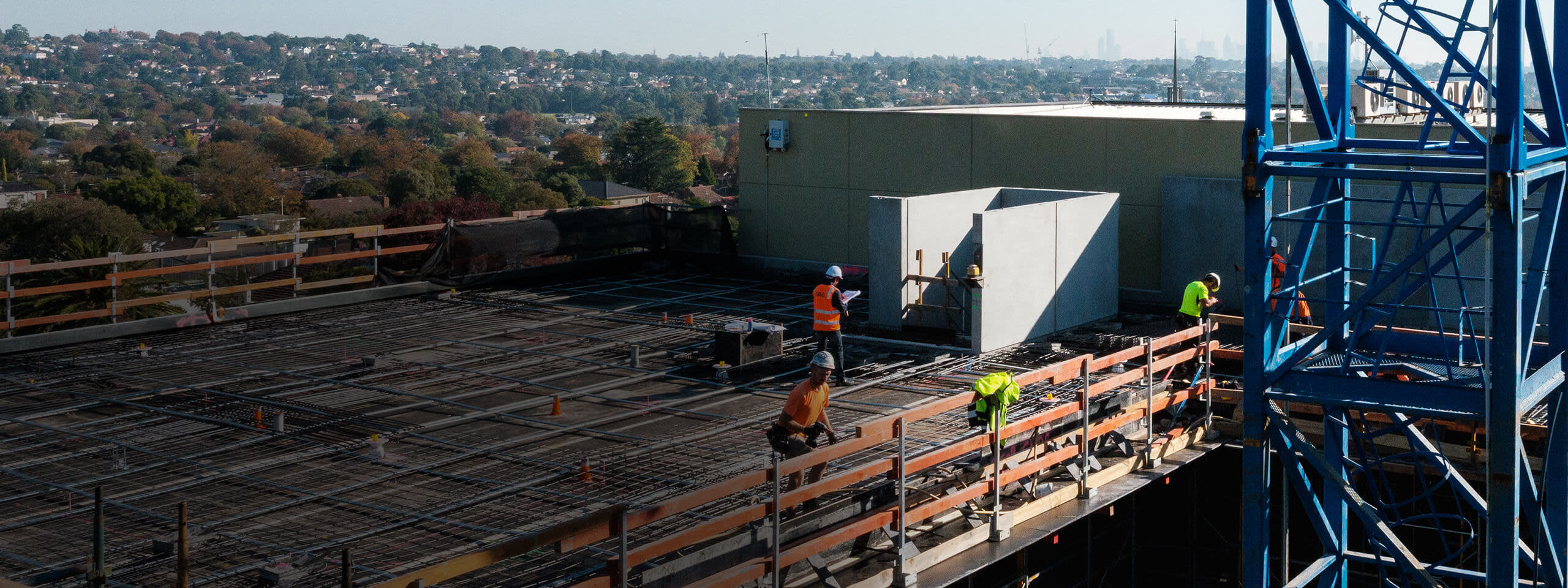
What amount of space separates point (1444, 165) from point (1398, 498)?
632cm

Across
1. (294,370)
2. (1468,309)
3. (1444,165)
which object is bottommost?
(294,370)

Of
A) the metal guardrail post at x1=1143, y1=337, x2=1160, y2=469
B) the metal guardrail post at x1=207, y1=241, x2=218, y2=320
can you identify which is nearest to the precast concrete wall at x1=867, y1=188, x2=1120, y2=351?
the metal guardrail post at x1=1143, y1=337, x2=1160, y2=469

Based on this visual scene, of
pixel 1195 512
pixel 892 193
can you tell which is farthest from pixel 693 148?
pixel 1195 512

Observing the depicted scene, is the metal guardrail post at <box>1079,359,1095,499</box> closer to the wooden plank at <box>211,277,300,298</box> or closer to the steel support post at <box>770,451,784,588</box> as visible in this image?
the steel support post at <box>770,451,784,588</box>

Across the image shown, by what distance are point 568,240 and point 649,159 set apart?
101480 mm

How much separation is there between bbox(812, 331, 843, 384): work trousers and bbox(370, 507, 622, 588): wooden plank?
9210 mm

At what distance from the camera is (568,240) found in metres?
27.6

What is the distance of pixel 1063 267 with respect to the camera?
22.0 m

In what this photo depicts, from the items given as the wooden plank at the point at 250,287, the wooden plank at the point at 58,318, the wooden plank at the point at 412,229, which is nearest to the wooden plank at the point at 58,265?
the wooden plank at the point at 58,318

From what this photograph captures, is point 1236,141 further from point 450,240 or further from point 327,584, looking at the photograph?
point 327,584

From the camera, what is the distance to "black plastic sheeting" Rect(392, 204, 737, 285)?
85.6 ft

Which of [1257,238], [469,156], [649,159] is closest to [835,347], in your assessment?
[1257,238]

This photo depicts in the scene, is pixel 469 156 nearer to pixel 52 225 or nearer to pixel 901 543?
pixel 52 225

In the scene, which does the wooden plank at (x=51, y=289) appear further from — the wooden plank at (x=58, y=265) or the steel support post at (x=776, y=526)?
the steel support post at (x=776, y=526)
